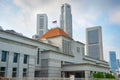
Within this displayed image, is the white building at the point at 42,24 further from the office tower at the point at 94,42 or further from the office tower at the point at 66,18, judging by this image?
the office tower at the point at 94,42

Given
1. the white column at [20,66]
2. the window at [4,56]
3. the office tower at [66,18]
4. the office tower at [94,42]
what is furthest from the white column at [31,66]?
the office tower at [66,18]

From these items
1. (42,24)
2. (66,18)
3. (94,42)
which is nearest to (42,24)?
(42,24)

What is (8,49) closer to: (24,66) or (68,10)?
(24,66)

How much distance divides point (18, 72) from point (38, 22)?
145m

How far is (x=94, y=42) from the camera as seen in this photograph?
146250 mm

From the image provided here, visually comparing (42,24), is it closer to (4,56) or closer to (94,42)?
(94,42)

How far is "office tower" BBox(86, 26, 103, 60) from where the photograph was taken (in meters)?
136

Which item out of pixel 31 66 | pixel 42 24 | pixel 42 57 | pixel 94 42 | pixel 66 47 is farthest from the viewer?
pixel 42 24

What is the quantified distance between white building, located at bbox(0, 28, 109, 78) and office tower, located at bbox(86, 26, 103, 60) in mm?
98020

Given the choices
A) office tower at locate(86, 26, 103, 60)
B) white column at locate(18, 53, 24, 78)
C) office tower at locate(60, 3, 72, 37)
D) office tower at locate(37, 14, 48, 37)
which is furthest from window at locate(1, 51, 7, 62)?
office tower at locate(60, 3, 72, 37)

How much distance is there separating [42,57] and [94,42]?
121 m

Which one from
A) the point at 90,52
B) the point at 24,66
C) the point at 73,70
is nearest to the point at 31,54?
the point at 24,66

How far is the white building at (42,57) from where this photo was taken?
907 inches

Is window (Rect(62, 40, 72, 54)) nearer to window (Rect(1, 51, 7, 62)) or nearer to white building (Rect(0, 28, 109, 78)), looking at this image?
white building (Rect(0, 28, 109, 78))
